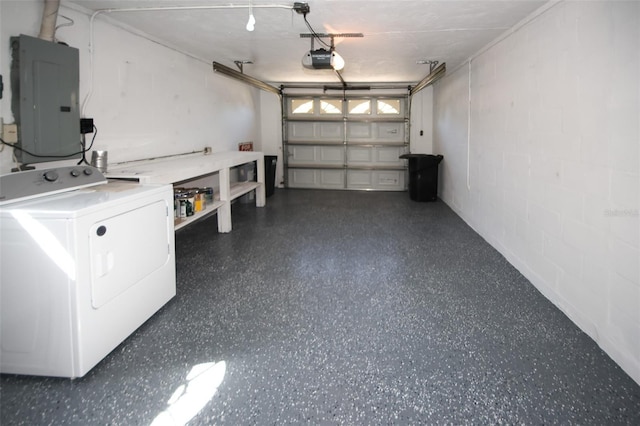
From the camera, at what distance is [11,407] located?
1959 mm

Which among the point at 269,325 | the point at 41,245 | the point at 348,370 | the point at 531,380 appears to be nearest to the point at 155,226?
the point at 41,245

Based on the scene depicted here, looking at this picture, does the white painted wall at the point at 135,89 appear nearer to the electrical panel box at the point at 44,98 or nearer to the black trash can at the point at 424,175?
the electrical panel box at the point at 44,98

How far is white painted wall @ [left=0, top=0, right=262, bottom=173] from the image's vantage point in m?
3.02

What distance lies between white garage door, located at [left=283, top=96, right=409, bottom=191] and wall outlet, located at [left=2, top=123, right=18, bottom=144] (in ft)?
23.3

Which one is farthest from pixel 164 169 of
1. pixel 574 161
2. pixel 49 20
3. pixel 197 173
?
pixel 574 161

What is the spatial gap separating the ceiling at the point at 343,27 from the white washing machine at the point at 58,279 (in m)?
2.01

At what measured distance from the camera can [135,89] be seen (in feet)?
14.6

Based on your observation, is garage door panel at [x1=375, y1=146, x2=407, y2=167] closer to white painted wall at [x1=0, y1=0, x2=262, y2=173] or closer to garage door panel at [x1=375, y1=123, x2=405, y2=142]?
garage door panel at [x1=375, y1=123, x2=405, y2=142]

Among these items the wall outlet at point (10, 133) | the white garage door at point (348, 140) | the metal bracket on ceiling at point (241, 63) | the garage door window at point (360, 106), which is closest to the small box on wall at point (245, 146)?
the white garage door at point (348, 140)

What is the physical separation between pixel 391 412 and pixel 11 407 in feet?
5.71

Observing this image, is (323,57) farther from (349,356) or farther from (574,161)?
(349,356)

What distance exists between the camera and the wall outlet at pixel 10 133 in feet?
9.19

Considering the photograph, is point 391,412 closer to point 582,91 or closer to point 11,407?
point 11,407

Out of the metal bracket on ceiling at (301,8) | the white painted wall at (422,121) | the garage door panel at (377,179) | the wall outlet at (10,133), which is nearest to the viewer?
the wall outlet at (10,133)
